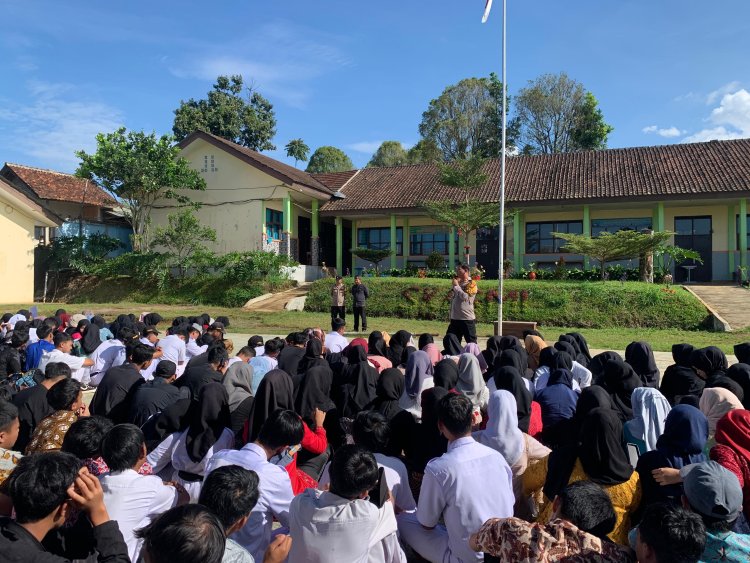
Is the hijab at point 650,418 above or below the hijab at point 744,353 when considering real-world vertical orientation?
below

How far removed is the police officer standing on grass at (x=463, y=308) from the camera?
9.79m

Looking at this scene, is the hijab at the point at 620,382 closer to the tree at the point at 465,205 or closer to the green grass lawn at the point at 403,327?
the green grass lawn at the point at 403,327

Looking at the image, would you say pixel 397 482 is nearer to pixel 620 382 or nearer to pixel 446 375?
pixel 446 375

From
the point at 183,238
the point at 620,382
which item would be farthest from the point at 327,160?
the point at 620,382

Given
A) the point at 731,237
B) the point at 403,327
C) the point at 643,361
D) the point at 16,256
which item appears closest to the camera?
the point at 643,361

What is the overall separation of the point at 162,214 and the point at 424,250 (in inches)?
480

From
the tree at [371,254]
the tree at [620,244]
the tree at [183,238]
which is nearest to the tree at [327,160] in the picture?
the tree at [371,254]

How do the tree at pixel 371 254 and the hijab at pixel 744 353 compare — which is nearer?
the hijab at pixel 744 353

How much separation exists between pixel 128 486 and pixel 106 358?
4.72 meters

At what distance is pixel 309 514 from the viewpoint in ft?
8.42

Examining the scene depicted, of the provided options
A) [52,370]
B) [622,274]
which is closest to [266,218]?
[622,274]

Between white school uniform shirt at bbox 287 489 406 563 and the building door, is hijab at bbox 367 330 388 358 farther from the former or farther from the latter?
the building door

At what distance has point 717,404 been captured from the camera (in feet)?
12.4

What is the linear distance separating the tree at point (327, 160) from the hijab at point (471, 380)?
134ft
